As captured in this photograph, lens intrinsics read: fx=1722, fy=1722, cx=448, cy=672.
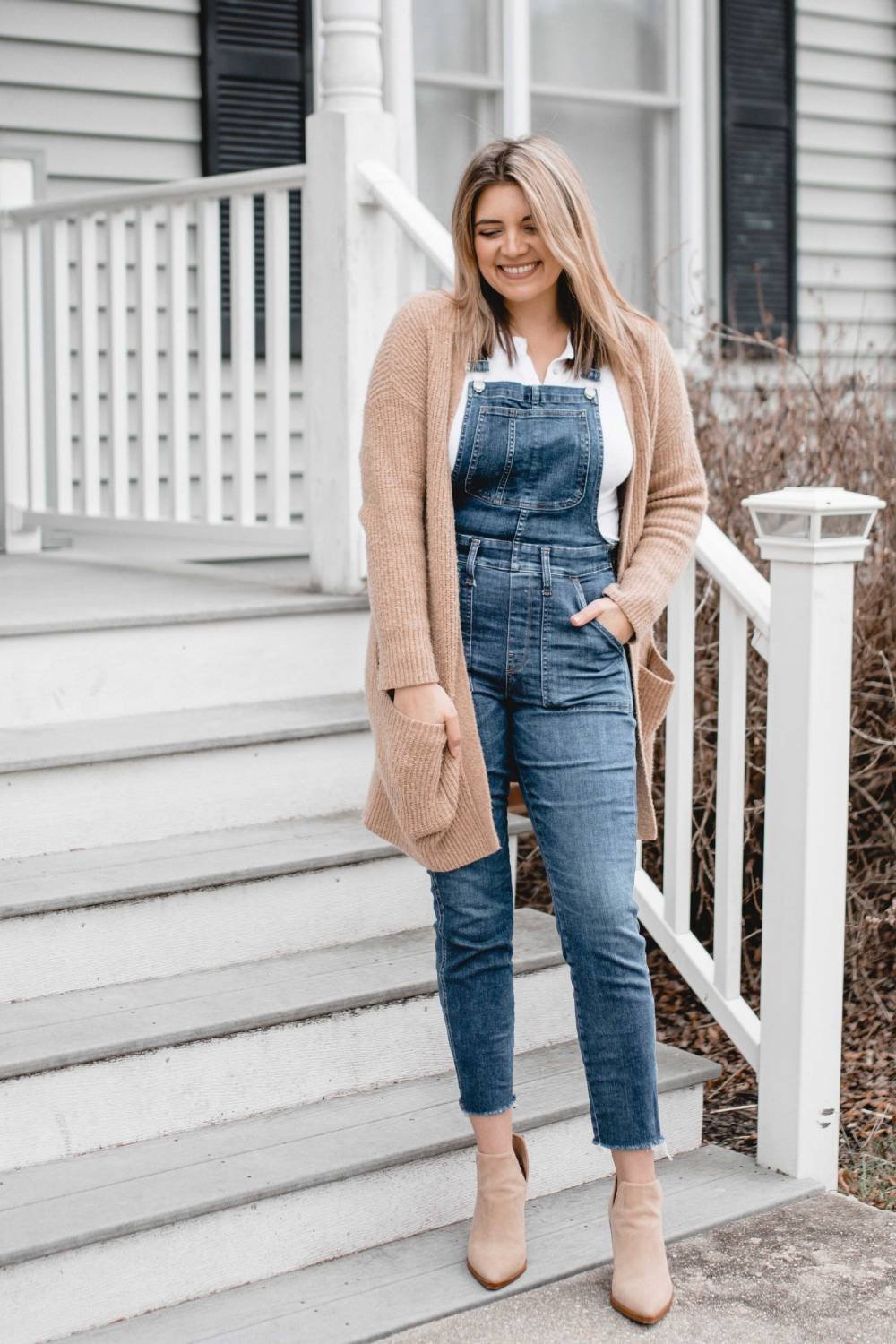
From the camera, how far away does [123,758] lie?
3.30 meters

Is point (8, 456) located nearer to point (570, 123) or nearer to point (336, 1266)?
point (570, 123)

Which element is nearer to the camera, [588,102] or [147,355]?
[147,355]

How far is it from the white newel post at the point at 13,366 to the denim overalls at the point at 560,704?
9.62 feet

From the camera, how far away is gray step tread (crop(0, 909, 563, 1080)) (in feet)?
8.97

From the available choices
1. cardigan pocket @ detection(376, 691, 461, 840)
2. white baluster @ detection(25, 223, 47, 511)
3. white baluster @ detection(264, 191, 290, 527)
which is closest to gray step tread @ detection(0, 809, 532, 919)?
cardigan pocket @ detection(376, 691, 461, 840)

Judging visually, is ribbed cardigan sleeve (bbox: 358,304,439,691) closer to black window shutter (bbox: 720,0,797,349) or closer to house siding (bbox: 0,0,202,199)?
house siding (bbox: 0,0,202,199)

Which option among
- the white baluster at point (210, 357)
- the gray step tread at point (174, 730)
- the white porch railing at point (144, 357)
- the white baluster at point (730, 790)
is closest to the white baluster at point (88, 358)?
the white porch railing at point (144, 357)

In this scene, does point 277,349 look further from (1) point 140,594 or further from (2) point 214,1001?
(2) point 214,1001

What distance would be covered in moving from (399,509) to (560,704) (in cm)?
36

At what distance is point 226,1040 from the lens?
2840mm

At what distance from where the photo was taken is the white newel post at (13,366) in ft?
16.6

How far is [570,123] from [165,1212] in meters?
5.20

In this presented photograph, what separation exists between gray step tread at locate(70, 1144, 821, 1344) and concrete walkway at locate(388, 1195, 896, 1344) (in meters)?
0.03

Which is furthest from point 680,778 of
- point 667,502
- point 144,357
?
point 144,357
